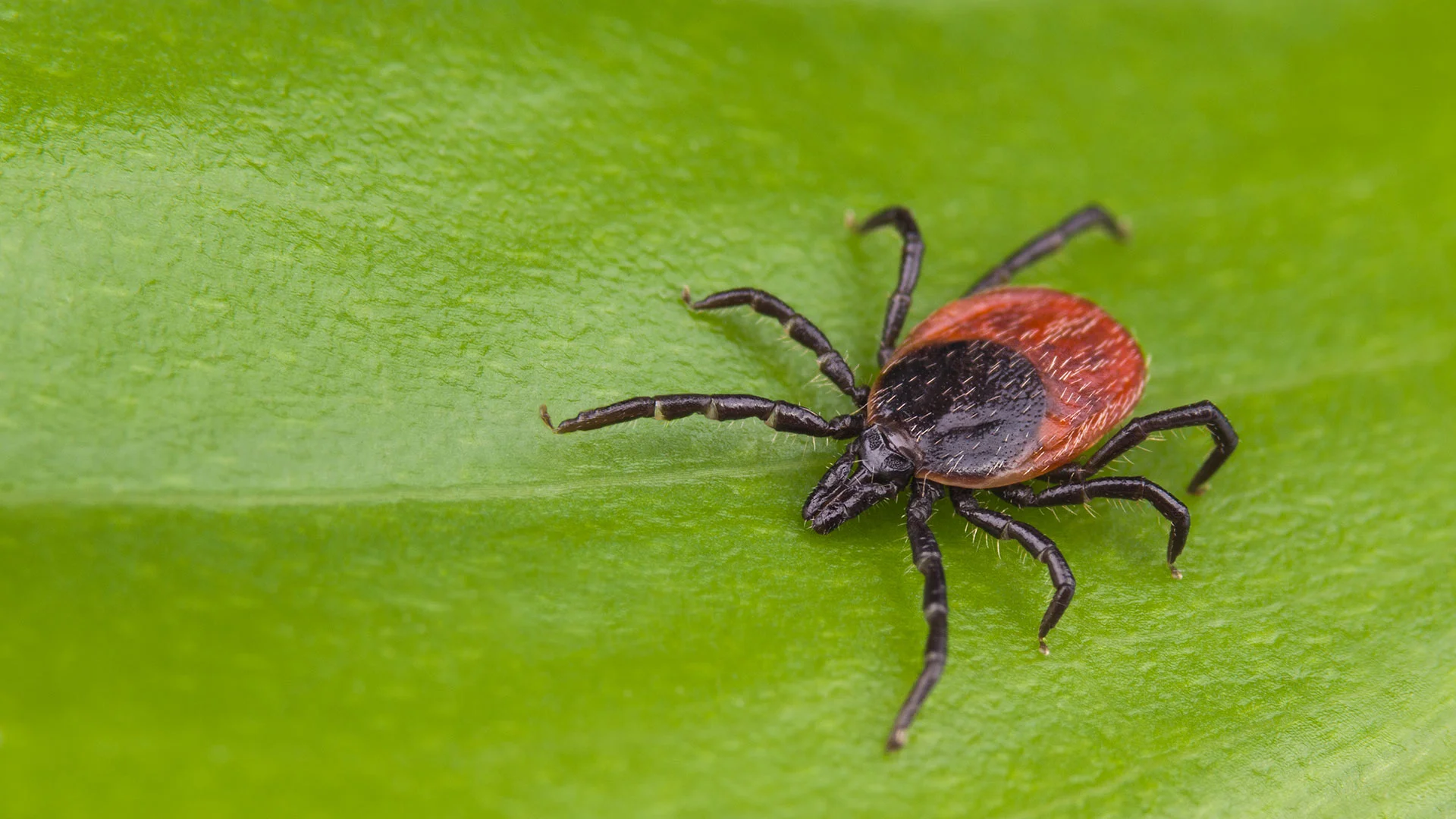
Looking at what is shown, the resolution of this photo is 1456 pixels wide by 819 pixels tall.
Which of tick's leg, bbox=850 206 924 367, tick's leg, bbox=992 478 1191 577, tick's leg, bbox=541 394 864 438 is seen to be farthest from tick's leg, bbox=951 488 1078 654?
tick's leg, bbox=850 206 924 367

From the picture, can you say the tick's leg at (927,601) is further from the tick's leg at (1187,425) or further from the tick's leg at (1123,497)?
the tick's leg at (1187,425)

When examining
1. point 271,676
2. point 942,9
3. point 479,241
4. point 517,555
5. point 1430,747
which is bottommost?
point 271,676

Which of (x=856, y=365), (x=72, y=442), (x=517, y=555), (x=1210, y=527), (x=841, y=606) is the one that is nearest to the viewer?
A: (x=72, y=442)

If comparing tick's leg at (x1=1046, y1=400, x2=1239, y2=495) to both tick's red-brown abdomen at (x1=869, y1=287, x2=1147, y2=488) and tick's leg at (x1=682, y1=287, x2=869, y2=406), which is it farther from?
tick's leg at (x1=682, y1=287, x2=869, y2=406)

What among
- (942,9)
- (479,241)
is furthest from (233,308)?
(942,9)

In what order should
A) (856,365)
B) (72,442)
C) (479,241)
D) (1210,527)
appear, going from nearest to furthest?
(72,442) < (479,241) < (1210,527) < (856,365)

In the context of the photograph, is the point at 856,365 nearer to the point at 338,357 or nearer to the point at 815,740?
the point at 815,740
